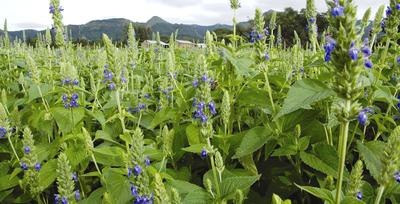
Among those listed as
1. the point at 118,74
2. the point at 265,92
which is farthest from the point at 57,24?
the point at 265,92

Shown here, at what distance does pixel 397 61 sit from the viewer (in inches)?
128

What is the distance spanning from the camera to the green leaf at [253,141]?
102 inches

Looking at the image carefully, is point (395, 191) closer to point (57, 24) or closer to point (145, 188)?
point (145, 188)

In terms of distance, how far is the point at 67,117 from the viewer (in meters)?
3.20

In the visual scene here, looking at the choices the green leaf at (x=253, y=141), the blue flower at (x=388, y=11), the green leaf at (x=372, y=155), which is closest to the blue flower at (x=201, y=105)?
the green leaf at (x=253, y=141)

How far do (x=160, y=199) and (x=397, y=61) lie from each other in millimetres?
2626

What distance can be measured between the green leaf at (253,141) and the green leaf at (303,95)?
0.53 metres

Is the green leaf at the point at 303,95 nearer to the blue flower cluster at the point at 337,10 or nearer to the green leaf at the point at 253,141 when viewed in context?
the green leaf at the point at 253,141

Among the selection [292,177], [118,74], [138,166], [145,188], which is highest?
[118,74]

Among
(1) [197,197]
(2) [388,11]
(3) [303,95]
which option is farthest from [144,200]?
(2) [388,11]

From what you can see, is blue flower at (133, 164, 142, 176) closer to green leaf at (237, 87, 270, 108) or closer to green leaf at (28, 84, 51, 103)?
green leaf at (237, 87, 270, 108)

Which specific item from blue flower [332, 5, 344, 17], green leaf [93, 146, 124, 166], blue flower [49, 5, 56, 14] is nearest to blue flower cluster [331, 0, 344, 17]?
blue flower [332, 5, 344, 17]

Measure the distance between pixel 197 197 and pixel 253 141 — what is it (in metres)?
0.64

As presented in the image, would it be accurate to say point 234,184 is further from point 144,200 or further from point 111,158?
point 111,158
